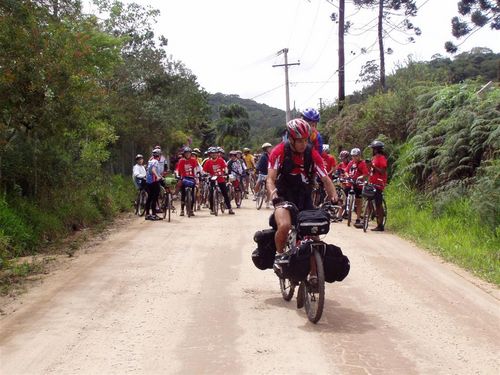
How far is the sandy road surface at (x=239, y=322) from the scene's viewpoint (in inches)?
200

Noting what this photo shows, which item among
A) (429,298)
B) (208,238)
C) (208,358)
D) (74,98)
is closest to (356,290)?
(429,298)

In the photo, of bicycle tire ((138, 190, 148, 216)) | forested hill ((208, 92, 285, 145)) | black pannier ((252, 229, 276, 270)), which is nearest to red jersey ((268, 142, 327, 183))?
black pannier ((252, 229, 276, 270))

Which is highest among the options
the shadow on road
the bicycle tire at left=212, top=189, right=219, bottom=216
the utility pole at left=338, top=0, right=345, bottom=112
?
the utility pole at left=338, top=0, right=345, bottom=112

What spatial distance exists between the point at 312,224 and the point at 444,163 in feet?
28.6

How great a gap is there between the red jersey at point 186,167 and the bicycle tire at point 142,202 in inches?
54.2

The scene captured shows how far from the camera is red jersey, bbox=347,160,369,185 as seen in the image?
578 inches

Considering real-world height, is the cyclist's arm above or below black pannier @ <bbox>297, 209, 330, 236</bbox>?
above

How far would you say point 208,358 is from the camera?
5.17 metres

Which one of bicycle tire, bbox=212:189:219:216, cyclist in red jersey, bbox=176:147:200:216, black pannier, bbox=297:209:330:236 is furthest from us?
bicycle tire, bbox=212:189:219:216

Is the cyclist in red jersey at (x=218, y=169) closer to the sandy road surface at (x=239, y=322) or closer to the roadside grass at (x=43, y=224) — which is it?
the roadside grass at (x=43, y=224)

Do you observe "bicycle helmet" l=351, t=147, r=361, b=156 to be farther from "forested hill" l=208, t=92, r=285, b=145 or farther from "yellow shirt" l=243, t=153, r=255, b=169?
"forested hill" l=208, t=92, r=285, b=145

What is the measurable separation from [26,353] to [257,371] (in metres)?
2.19

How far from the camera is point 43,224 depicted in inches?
481

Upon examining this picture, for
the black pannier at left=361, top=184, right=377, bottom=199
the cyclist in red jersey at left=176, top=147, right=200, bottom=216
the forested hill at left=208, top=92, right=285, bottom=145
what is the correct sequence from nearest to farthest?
the black pannier at left=361, top=184, right=377, bottom=199 → the cyclist in red jersey at left=176, top=147, right=200, bottom=216 → the forested hill at left=208, top=92, right=285, bottom=145
